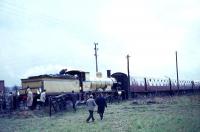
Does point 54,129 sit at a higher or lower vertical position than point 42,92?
lower

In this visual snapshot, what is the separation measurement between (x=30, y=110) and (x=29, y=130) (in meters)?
8.60

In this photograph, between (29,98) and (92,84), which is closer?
(29,98)

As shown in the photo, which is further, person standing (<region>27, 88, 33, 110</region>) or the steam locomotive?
the steam locomotive

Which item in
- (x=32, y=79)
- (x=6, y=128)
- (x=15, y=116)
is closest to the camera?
(x=6, y=128)

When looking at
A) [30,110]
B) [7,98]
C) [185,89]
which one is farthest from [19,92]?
[185,89]

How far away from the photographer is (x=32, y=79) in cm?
2561

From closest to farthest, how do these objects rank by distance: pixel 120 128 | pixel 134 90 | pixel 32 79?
pixel 120 128, pixel 32 79, pixel 134 90

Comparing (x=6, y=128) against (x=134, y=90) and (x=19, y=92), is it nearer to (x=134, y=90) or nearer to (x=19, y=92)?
(x=19, y=92)

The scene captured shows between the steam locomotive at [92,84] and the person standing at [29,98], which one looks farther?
the steam locomotive at [92,84]

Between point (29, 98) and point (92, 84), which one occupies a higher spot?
point (92, 84)

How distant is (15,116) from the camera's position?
21.7m

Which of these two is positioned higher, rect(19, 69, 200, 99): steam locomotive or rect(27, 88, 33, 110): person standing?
rect(19, 69, 200, 99): steam locomotive

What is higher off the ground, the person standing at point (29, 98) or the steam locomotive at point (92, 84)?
the steam locomotive at point (92, 84)

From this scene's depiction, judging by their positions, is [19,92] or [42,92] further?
[19,92]
